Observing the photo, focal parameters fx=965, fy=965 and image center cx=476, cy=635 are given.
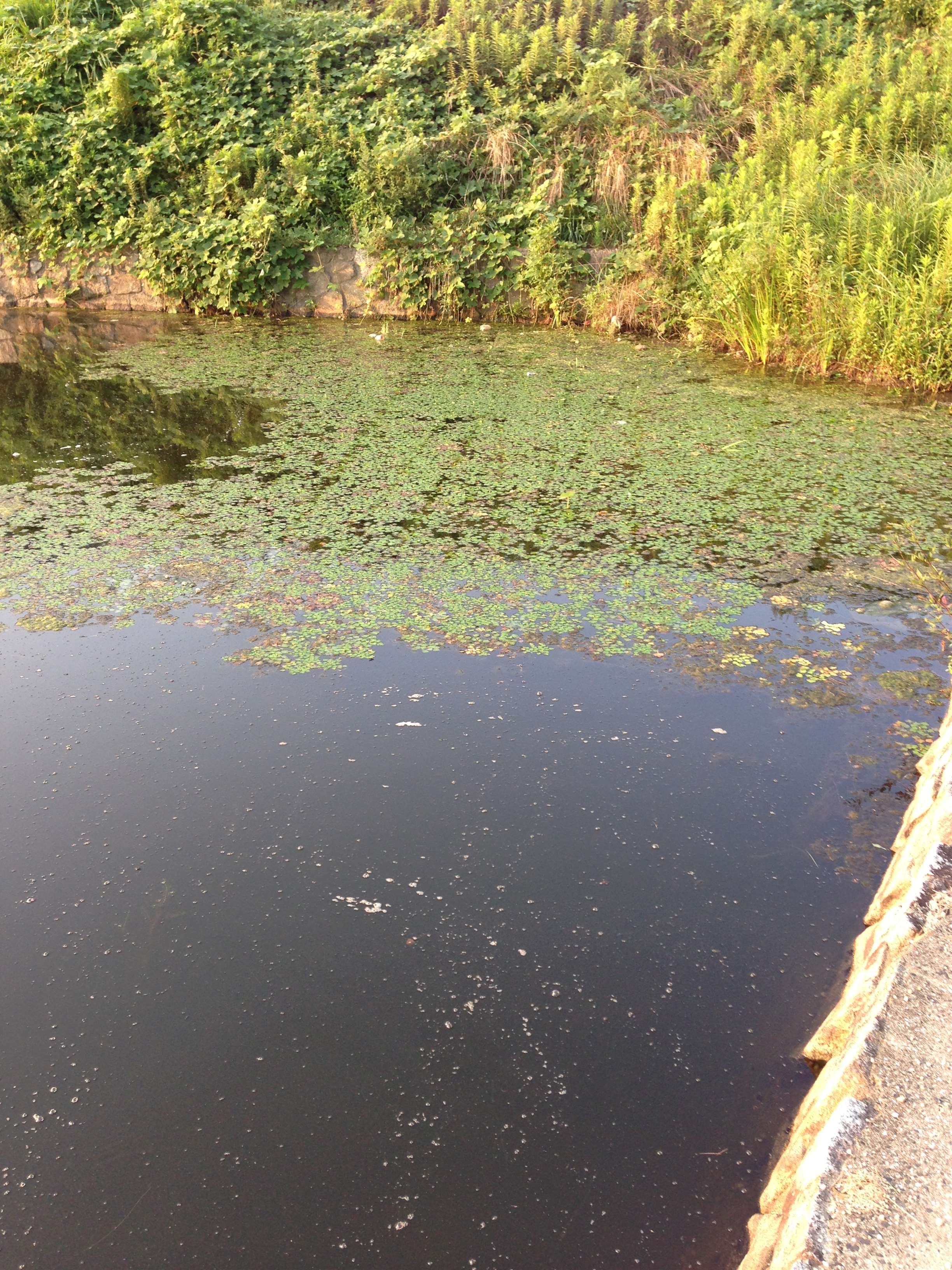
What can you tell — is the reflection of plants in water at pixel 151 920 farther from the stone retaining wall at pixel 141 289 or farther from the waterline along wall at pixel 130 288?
the waterline along wall at pixel 130 288

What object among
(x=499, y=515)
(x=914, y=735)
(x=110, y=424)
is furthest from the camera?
(x=110, y=424)

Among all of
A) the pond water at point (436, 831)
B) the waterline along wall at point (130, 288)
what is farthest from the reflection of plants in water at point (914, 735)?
the waterline along wall at point (130, 288)

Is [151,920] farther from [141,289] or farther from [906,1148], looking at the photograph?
[141,289]

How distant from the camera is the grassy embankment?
664 centimetres

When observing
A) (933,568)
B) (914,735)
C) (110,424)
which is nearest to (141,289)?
(110,424)

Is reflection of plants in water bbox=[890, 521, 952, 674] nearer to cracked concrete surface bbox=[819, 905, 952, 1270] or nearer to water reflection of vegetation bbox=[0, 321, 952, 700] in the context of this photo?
water reflection of vegetation bbox=[0, 321, 952, 700]

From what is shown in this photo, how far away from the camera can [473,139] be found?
788cm

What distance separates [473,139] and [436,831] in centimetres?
729

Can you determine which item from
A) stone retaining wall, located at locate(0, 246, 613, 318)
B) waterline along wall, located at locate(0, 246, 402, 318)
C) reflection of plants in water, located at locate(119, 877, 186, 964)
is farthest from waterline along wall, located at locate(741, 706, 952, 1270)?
waterline along wall, located at locate(0, 246, 402, 318)

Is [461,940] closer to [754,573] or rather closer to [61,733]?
[61,733]

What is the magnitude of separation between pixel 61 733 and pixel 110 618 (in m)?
0.65

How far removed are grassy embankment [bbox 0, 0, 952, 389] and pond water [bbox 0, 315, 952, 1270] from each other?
2961 mm

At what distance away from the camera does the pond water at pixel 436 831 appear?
1.42 meters

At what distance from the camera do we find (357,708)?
259cm
